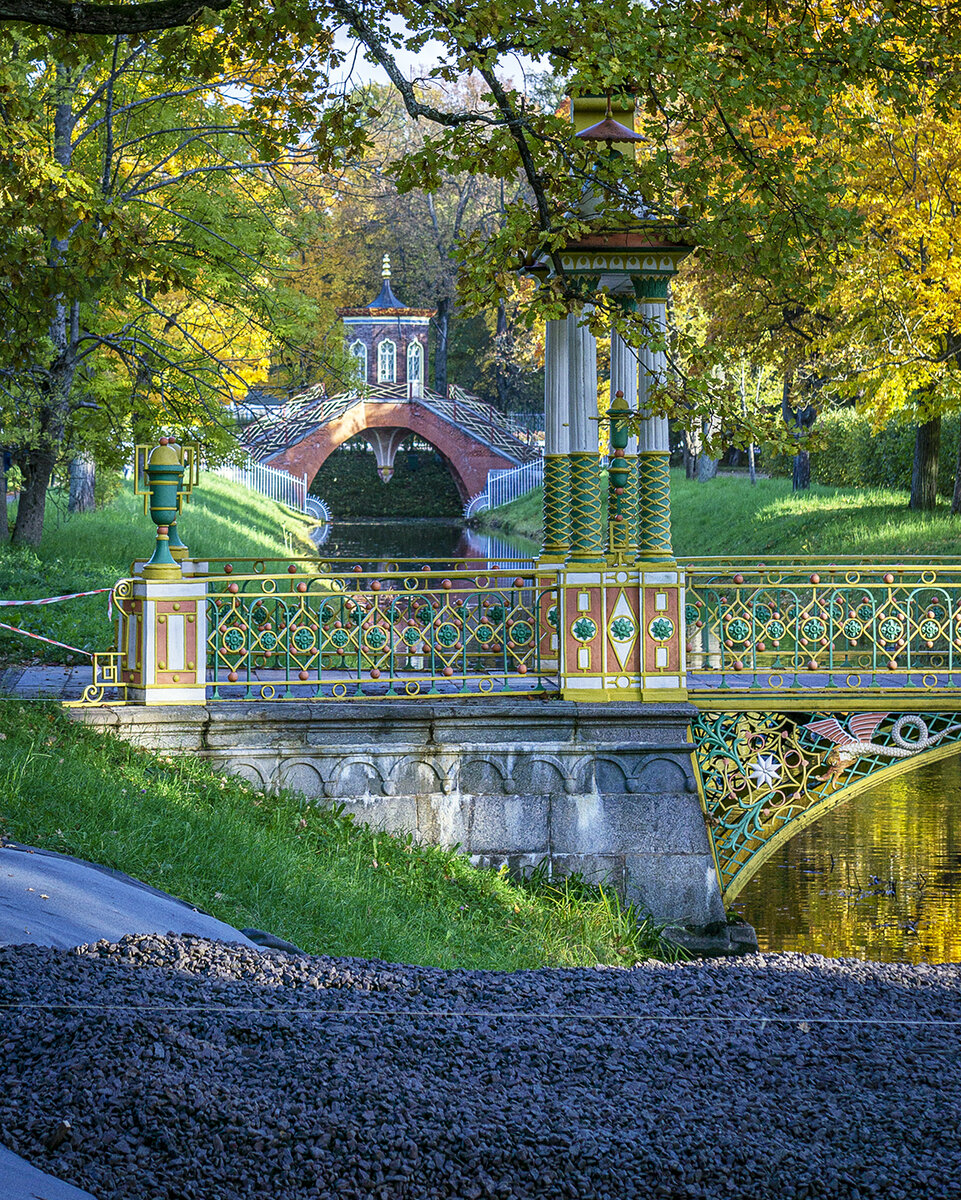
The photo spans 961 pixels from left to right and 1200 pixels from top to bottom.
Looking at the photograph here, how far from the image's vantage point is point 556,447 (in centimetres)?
1049

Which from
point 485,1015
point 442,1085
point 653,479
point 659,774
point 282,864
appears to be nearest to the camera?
point 442,1085

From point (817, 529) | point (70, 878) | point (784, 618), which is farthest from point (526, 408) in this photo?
point (70, 878)

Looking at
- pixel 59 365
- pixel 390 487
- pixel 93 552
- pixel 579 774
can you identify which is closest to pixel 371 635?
pixel 579 774

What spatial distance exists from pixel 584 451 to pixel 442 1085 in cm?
649

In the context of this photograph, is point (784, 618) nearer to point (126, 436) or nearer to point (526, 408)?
point (126, 436)

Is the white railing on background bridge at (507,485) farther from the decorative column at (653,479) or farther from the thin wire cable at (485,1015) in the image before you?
the thin wire cable at (485,1015)

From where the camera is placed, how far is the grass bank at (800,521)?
20062 millimetres

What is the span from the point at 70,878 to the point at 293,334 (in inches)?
383

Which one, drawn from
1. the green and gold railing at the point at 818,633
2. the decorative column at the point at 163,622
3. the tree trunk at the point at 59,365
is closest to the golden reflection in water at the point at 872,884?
the green and gold railing at the point at 818,633

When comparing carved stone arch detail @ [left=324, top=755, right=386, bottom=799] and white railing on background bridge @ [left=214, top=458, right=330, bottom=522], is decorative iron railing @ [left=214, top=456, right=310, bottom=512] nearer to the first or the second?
white railing on background bridge @ [left=214, top=458, right=330, bottom=522]

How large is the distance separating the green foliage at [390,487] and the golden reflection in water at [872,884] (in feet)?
138

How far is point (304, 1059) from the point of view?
441cm

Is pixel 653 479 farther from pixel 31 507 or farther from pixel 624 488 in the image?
pixel 31 507

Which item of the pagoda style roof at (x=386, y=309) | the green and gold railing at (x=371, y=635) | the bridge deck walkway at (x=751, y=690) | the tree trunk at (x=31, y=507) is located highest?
the pagoda style roof at (x=386, y=309)
